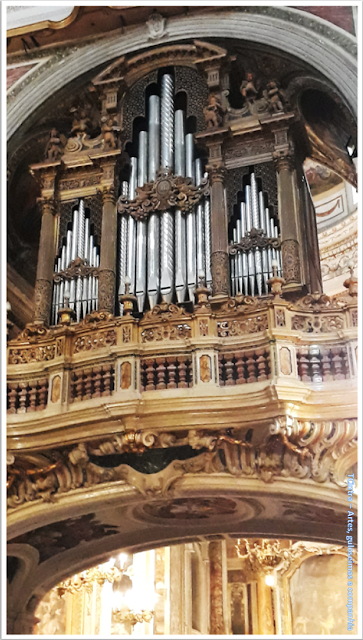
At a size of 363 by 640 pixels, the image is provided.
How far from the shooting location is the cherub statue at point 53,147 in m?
11.8

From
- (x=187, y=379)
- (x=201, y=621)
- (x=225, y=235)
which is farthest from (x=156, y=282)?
(x=201, y=621)

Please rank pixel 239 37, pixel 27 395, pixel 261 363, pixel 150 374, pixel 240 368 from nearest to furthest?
pixel 261 363 → pixel 240 368 → pixel 150 374 → pixel 27 395 → pixel 239 37

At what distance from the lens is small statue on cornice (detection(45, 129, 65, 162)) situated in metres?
11.8

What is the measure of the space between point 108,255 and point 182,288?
1.23m

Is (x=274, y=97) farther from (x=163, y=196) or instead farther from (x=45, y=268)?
(x=45, y=268)

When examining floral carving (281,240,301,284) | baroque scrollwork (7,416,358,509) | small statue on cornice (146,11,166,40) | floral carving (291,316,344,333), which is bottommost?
baroque scrollwork (7,416,358,509)

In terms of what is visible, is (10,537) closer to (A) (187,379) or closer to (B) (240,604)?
(A) (187,379)

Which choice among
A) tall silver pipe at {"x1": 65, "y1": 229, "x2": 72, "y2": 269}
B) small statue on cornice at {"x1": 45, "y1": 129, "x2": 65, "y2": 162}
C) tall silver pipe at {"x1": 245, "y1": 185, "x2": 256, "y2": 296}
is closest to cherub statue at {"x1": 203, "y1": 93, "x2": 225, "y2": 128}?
tall silver pipe at {"x1": 245, "y1": 185, "x2": 256, "y2": 296}

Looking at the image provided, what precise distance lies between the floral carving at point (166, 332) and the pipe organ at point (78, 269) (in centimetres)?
163

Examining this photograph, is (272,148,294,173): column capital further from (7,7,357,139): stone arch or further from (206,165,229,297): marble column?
(7,7,357,139): stone arch

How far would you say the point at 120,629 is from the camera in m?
13.5

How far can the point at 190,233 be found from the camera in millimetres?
10609

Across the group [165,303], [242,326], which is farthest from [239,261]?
[242,326]

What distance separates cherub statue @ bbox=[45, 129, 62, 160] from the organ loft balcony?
0.09 feet
